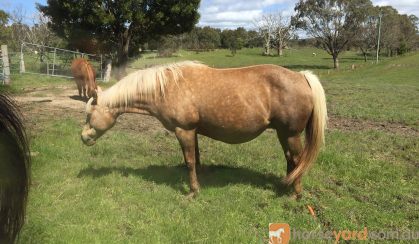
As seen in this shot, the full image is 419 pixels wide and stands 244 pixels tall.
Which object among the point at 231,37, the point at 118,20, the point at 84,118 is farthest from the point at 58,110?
the point at 231,37

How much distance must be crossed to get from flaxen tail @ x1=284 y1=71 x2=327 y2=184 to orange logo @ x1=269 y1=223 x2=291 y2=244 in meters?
0.82

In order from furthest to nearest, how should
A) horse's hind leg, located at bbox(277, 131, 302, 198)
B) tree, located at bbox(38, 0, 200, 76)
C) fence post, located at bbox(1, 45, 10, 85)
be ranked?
tree, located at bbox(38, 0, 200, 76) < fence post, located at bbox(1, 45, 10, 85) < horse's hind leg, located at bbox(277, 131, 302, 198)

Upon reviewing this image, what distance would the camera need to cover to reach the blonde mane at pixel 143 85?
16.6ft

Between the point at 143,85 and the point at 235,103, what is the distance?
1.24 meters

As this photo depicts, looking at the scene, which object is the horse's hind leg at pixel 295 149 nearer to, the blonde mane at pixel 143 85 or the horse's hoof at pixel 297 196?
the horse's hoof at pixel 297 196

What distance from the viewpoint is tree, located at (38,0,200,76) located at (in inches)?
824

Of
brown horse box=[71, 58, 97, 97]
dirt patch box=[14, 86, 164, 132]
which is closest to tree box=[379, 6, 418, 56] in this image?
brown horse box=[71, 58, 97, 97]

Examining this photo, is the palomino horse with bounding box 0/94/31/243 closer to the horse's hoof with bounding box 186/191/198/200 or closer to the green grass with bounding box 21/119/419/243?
the green grass with bounding box 21/119/419/243

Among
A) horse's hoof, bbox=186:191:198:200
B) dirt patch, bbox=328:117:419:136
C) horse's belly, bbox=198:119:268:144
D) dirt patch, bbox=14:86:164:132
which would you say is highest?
horse's belly, bbox=198:119:268:144

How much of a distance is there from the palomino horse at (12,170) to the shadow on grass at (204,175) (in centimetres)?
276

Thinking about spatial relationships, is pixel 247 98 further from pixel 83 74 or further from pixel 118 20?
pixel 118 20

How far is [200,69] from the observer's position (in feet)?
17.0

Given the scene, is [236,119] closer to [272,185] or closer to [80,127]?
[272,185]

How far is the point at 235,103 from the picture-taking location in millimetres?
4883
